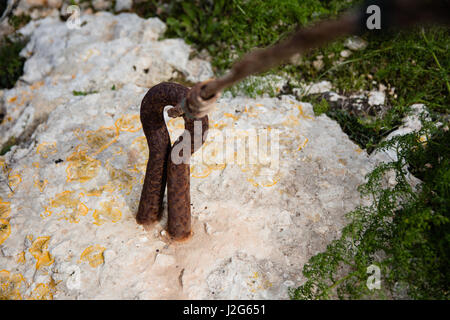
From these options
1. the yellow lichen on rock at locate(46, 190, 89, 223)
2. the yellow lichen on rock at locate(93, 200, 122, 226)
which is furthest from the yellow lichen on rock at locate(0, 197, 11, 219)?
the yellow lichen on rock at locate(93, 200, 122, 226)

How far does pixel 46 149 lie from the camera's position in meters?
2.89

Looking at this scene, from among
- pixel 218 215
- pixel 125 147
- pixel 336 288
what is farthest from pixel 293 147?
pixel 125 147

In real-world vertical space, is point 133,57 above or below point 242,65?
below

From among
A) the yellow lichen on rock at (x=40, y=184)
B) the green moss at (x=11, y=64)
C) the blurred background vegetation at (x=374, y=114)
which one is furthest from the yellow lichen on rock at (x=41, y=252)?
the green moss at (x=11, y=64)

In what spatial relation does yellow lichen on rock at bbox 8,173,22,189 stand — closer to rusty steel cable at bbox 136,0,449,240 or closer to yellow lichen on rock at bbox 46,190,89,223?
yellow lichen on rock at bbox 46,190,89,223

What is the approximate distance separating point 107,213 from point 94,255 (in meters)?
0.33

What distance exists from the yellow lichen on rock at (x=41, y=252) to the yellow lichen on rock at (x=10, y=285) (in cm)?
13

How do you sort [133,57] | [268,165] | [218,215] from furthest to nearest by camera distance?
[133,57]
[268,165]
[218,215]

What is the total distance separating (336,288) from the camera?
2068mm

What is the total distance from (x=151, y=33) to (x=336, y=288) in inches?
129

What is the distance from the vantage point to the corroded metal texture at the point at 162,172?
6.74 ft

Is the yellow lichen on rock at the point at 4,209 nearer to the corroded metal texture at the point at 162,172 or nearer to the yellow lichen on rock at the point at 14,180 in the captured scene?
the yellow lichen on rock at the point at 14,180
